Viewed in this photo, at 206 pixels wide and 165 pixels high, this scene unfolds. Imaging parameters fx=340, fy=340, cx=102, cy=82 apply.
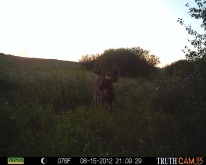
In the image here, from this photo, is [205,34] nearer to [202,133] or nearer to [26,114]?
[202,133]

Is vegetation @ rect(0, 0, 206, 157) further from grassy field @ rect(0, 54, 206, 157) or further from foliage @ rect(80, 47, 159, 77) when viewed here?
foliage @ rect(80, 47, 159, 77)

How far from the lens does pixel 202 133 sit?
6.82 m

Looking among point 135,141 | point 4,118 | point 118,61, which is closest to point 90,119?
point 135,141

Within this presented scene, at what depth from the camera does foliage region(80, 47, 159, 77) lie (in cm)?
3077

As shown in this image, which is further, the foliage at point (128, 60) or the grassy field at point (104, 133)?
the foliage at point (128, 60)

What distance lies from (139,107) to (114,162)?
5512 mm

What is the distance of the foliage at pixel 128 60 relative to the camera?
3077cm

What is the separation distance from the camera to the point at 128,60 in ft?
102

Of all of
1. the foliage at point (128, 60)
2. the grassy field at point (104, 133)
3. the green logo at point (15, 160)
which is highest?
the foliage at point (128, 60)

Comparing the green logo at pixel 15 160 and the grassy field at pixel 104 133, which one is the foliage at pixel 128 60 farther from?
the green logo at pixel 15 160
